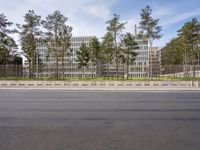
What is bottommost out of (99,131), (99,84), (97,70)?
(99,131)

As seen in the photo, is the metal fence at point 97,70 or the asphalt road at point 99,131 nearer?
the asphalt road at point 99,131

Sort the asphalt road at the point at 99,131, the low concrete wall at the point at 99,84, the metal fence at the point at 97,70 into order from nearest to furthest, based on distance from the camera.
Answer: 1. the asphalt road at the point at 99,131
2. the low concrete wall at the point at 99,84
3. the metal fence at the point at 97,70

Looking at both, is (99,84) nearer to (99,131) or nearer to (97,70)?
(97,70)

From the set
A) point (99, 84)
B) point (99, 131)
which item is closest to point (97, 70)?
point (99, 84)

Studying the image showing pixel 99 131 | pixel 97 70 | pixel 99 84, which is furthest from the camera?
pixel 97 70

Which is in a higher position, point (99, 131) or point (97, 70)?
point (97, 70)

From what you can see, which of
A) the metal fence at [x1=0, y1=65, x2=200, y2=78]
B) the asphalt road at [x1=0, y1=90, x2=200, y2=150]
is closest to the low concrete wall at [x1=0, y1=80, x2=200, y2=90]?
the metal fence at [x1=0, y1=65, x2=200, y2=78]

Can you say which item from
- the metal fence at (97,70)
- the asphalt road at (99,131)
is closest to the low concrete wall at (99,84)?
the metal fence at (97,70)

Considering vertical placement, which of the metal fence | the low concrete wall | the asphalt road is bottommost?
the asphalt road

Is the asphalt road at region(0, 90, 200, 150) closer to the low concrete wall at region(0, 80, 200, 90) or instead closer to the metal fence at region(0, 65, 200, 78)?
the low concrete wall at region(0, 80, 200, 90)

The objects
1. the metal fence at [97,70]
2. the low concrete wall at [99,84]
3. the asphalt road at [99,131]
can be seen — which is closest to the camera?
the asphalt road at [99,131]

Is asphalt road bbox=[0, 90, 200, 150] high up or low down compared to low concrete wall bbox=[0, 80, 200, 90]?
down

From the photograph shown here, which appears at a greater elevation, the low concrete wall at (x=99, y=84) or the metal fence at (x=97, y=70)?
the metal fence at (x=97, y=70)

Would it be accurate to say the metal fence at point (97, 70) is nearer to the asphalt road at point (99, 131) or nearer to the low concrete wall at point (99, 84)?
the low concrete wall at point (99, 84)
